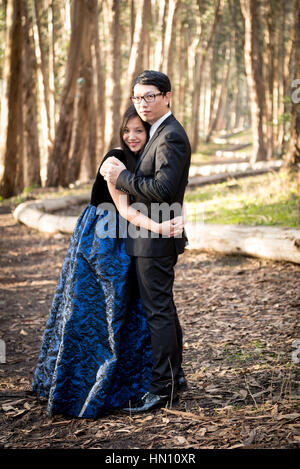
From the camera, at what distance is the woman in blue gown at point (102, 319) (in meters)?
3.42

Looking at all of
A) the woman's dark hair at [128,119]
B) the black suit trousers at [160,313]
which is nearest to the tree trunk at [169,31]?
the woman's dark hair at [128,119]

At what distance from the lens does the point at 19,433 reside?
3.35m

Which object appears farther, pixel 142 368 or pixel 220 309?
pixel 220 309

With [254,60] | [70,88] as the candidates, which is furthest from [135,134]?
[254,60]

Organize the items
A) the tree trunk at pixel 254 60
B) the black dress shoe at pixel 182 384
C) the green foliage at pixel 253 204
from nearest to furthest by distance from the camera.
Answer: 1. the black dress shoe at pixel 182 384
2. the green foliage at pixel 253 204
3. the tree trunk at pixel 254 60

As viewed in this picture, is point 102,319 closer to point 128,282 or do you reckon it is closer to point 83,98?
point 128,282

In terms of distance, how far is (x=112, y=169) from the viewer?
3.26 metres

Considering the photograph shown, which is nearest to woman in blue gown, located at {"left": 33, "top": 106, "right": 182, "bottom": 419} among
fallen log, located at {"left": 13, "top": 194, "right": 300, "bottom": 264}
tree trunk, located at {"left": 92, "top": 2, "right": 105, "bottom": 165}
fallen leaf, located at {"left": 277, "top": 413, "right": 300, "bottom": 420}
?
fallen leaf, located at {"left": 277, "top": 413, "right": 300, "bottom": 420}

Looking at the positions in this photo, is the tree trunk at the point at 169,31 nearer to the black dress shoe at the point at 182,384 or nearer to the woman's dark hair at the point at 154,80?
the woman's dark hair at the point at 154,80

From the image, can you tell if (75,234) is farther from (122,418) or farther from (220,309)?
(220,309)

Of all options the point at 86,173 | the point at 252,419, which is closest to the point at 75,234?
the point at 252,419

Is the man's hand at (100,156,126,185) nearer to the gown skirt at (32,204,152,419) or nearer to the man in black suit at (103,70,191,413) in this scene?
the man in black suit at (103,70,191,413)

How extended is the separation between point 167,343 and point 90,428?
729 mm

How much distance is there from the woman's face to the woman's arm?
31 centimetres
